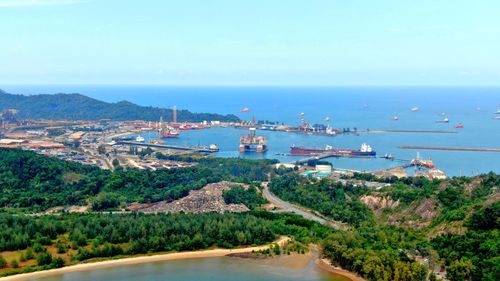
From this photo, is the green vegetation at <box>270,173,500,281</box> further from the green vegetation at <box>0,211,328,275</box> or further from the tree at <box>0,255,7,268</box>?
the tree at <box>0,255,7,268</box>

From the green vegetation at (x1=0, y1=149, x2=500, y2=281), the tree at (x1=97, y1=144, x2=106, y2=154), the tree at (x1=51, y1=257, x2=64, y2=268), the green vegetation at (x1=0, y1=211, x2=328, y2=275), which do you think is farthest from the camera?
the tree at (x1=97, y1=144, x2=106, y2=154)

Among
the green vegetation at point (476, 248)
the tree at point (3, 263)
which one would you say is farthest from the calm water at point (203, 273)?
the green vegetation at point (476, 248)

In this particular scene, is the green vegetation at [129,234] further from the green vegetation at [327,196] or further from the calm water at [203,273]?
the green vegetation at [327,196]

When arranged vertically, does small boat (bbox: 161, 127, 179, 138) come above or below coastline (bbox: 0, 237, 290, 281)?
above

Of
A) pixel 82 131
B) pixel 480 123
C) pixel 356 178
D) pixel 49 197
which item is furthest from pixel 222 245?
pixel 480 123

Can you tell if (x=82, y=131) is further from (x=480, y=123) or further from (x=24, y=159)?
(x=480, y=123)

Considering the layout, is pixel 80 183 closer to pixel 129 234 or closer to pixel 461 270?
pixel 129 234

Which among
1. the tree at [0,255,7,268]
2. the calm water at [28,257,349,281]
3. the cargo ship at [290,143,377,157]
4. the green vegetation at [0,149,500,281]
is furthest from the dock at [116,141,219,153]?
the tree at [0,255,7,268]
